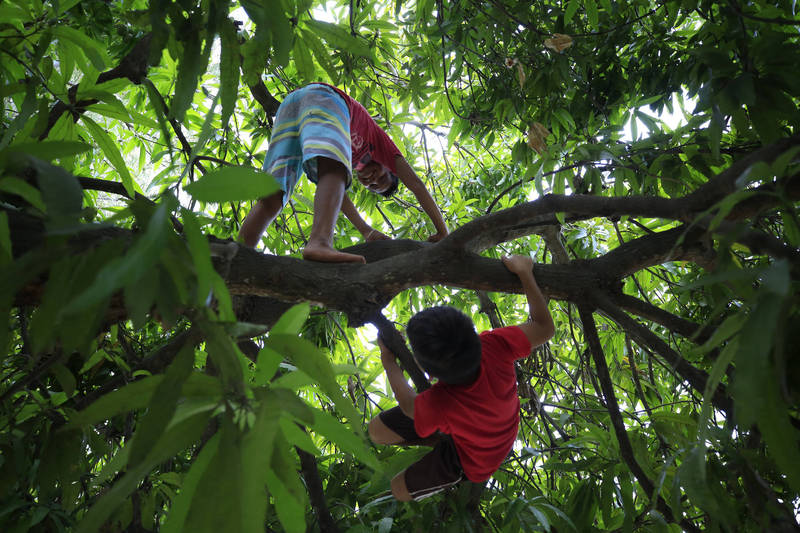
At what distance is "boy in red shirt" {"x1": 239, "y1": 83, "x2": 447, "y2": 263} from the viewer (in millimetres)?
1497

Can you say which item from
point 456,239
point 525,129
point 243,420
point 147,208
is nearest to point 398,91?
point 525,129

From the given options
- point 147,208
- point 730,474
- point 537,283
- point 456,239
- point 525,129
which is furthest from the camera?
point 525,129

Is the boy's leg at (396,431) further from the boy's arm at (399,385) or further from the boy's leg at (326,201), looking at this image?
the boy's leg at (326,201)

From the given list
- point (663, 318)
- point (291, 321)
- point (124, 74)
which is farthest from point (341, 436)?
point (124, 74)

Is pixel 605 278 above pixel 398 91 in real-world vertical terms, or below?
below

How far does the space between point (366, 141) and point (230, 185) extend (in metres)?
1.42

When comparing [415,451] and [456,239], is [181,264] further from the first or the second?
[415,451]

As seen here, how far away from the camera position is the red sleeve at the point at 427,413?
4.90ft

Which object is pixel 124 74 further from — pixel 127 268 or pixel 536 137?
pixel 536 137

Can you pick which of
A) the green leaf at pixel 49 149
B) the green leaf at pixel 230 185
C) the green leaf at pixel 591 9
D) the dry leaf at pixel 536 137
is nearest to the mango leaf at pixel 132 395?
the green leaf at pixel 230 185

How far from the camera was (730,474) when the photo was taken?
3.43 ft

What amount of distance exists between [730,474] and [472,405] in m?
0.67

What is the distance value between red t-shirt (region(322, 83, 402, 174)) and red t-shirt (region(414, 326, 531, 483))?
87cm

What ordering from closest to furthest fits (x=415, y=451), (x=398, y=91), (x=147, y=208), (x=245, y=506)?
(x=245, y=506) < (x=147, y=208) < (x=415, y=451) < (x=398, y=91)
